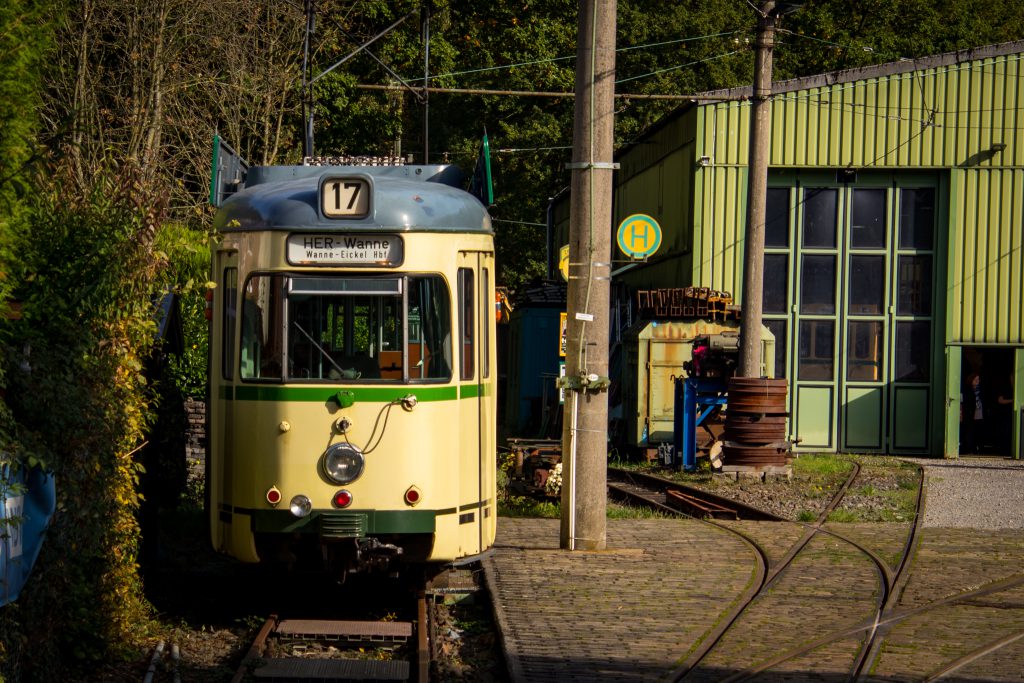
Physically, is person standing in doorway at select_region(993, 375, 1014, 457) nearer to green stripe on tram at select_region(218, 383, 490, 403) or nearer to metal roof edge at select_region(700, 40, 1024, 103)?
metal roof edge at select_region(700, 40, 1024, 103)

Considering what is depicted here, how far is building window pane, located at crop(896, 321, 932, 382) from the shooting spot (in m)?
25.8

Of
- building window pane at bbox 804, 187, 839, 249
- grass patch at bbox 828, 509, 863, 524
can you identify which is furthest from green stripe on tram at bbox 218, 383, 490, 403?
building window pane at bbox 804, 187, 839, 249

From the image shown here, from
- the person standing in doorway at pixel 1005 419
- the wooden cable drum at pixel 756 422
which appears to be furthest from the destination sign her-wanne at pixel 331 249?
the person standing in doorway at pixel 1005 419

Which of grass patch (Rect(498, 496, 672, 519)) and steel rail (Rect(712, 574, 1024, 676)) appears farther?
grass patch (Rect(498, 496, 672, 519))

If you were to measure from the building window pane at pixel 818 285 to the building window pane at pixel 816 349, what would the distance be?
0.29 metres

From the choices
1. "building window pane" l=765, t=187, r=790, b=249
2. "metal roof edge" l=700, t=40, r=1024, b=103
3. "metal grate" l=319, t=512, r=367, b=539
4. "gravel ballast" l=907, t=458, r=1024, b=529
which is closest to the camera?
"metal grate" l=319, t=512, r=367, b=539

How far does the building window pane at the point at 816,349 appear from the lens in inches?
1018

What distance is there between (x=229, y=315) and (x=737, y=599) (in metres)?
4.22

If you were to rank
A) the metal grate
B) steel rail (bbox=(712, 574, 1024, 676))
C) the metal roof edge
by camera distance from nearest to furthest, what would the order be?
steel rail (bbox=(712, 574, 1024, 676)) < the metal grate < the metal roof edge

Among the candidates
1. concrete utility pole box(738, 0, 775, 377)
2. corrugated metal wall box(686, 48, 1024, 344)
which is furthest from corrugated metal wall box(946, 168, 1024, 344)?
concrete utility pole box(738, 0, 775, 377)

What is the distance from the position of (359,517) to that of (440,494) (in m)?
0.60

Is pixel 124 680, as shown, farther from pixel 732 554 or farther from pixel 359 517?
pixel 732 554

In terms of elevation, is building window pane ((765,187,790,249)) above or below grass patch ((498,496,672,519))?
above

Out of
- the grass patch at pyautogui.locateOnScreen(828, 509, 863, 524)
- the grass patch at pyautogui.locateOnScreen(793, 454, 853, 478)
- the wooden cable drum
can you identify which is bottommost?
the grass patch at pyautogui.locateOnScreen(793, 454, 853, 478)
